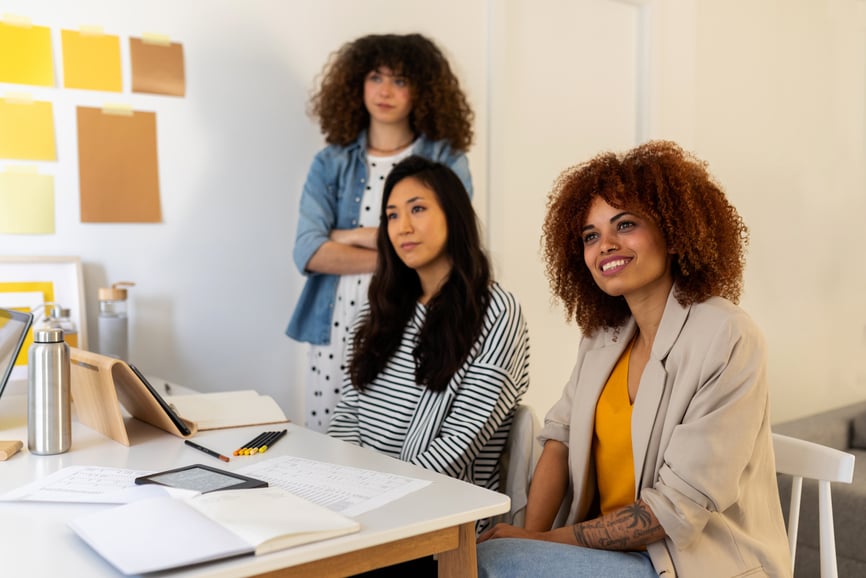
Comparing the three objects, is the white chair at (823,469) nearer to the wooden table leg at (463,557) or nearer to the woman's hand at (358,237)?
the wooden table leg at (463,557)

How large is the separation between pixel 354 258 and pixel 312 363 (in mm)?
367

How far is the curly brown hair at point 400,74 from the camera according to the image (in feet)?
8.18

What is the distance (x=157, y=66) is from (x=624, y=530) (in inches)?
72.3

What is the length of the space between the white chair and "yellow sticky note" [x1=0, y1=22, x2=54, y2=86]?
2014mm

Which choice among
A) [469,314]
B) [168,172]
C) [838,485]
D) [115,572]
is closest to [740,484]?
[469,314]

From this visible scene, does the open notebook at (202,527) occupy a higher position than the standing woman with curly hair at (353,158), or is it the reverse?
the standing woman with curly hair at (353,158)

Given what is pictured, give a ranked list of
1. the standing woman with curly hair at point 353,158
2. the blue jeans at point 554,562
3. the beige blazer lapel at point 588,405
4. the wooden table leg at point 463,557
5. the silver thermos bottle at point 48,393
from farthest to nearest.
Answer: the standing woman with curly hair at point 353,158, the beige blazer lapel at point 588,405, the silver thermos bottle at point 48,393, the blue jeans at point 554,562, the wooden table leg at point 463,557

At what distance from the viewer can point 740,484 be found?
134 centimetres

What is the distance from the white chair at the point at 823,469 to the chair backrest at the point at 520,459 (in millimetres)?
455

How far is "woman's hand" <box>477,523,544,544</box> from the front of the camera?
1.46 metres

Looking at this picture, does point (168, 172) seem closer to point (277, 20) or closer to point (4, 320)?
point (277, 20)

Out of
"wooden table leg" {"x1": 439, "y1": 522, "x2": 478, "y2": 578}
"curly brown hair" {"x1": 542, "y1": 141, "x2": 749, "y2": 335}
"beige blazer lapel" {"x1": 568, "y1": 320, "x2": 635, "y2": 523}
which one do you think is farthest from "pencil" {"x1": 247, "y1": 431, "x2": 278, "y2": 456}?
"curly brown hair" {"x1": 542, "y1": 141, "x2": 749, "y2": 335}

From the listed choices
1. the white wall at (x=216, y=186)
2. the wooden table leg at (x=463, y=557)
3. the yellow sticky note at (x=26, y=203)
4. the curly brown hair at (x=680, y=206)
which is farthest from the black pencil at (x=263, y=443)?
the yellow sticky note at (x=26, y=203)

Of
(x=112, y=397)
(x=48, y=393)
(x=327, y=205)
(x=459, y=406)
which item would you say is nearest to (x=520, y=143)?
(x=327, y=205)
